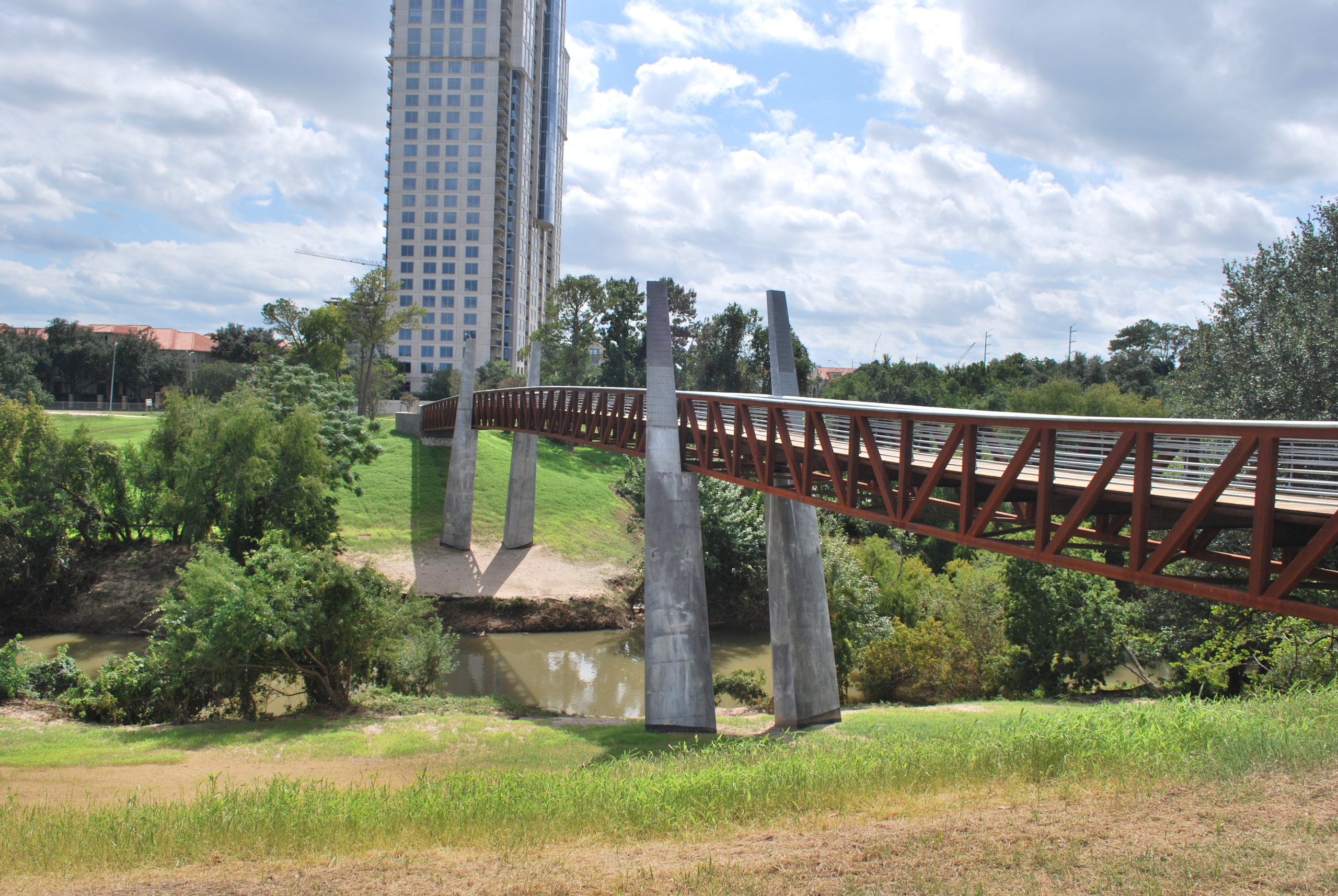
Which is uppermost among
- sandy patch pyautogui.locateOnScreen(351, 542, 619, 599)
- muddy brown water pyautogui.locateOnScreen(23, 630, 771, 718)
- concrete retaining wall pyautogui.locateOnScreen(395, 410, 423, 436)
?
concrete retaining wall pyautogui.locateOnScreen(395, 410, 423, 436)

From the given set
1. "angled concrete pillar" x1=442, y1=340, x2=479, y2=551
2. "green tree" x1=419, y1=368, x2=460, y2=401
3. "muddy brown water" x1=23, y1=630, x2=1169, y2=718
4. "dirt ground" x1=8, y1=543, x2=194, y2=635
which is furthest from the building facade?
"muddy brown water" x1=23, y1=630, x2=1169, y2=718

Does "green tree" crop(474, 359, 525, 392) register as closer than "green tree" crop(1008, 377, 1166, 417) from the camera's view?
No

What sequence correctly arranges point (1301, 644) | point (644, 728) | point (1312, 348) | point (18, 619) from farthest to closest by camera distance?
point (18, 619) < point (1312, 348) < point (644, 728) < point (1301, 644)

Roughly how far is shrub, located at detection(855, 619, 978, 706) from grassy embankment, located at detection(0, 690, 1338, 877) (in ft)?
29.4

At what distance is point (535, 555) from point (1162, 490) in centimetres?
3240

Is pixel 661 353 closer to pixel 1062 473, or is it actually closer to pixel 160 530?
pixel 1062 473

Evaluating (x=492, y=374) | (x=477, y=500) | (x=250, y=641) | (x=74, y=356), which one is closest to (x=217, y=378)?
(x=74, y=356)

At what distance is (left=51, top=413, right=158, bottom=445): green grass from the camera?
4522 cm

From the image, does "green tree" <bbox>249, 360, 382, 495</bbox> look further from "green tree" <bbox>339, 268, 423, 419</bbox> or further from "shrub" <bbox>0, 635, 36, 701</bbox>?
"green tree" <bbox>339, 268, 423, 419</bbox>

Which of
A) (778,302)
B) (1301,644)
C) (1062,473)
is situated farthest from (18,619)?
(1301,644)

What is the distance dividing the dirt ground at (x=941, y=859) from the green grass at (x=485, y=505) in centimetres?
3111

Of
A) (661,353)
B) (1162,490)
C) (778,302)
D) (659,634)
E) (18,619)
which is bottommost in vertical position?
(18,619)

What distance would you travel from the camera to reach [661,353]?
65.8 ft

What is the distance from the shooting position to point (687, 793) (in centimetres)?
964
